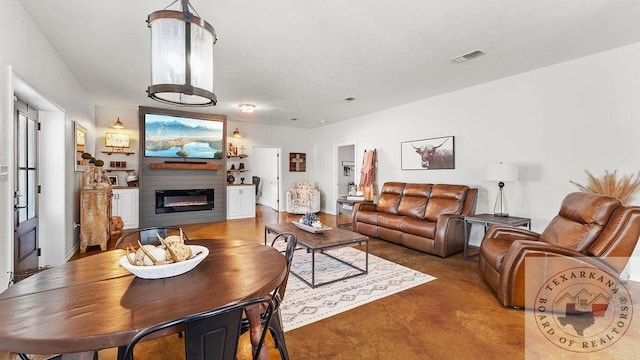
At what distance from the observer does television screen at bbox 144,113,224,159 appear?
5.93 metres

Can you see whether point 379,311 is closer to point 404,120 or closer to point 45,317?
point 45,317

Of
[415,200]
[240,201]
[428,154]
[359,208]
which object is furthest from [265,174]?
[415,200]

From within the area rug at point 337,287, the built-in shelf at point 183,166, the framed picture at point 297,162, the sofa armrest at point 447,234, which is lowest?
the area rug at point 337,287

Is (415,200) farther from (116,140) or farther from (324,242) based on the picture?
(116,140)

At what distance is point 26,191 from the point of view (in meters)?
2.83

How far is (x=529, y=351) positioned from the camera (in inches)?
73.7

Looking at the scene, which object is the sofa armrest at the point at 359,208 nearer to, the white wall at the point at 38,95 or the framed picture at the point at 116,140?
the white wall at the point at 38,95

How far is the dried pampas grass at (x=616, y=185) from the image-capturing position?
2977 millimetres

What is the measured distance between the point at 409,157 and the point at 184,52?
4750 millimetres

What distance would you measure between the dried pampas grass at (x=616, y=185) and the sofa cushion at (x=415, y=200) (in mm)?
1959

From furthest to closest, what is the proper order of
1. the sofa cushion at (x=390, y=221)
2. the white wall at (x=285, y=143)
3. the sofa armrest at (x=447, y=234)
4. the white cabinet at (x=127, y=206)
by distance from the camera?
the white wall at (x=285, y=143)
the white cabinet at (x=127, y=206)
the sofa cushion at (x=390, y=221)
the sofa armrest at (x=447, y=234)

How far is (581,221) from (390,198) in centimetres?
278

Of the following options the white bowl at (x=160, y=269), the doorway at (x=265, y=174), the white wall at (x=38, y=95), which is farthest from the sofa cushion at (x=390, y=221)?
the doorway at (x=265, y=174)

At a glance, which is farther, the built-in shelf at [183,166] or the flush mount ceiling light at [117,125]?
the built-in shelf at [183,166]
